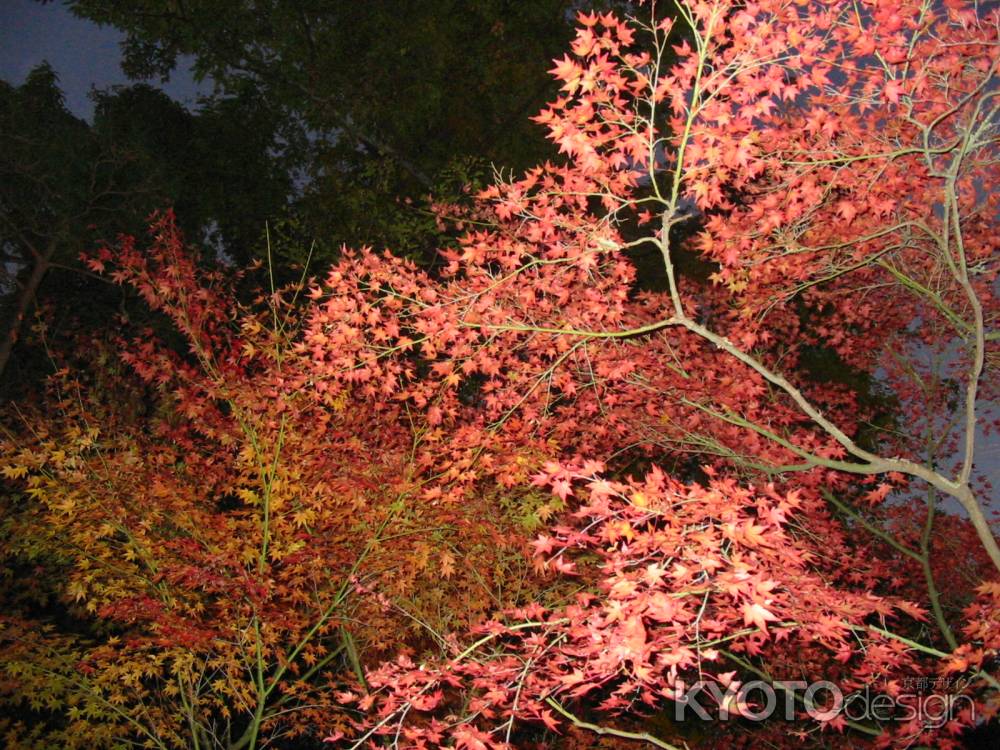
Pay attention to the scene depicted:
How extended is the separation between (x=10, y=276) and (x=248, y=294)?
155 inches

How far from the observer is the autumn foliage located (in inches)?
163

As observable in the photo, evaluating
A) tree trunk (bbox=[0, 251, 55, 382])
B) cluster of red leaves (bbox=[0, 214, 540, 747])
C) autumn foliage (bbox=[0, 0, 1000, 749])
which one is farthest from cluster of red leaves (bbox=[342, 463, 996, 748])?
tree trunk (bbox=[0, 251, 55, 382])

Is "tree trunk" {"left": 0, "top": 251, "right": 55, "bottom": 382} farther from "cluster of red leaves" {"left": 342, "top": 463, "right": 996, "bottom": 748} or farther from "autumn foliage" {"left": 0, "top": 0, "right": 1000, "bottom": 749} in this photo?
"cluster of red leaves" {"left": 342, "top": 463, "right": 996, "bottom": 748}

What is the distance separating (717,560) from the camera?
3.46 m

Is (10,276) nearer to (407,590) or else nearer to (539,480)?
(407,590)

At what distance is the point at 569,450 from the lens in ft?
29.8

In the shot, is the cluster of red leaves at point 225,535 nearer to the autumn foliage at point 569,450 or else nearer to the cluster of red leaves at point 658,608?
the autumn foliage at point 569,450

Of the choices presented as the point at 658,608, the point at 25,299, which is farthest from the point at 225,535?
the point at 25,299

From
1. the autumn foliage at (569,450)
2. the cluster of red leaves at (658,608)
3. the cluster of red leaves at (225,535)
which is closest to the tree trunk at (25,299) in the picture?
the autumn foliage at (569,450)

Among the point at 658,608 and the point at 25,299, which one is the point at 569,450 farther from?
the point at 25,299

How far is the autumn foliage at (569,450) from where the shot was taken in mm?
4145

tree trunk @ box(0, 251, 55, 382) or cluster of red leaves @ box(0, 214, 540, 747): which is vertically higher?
tree trunk @ box(0, 251, 55, 382)

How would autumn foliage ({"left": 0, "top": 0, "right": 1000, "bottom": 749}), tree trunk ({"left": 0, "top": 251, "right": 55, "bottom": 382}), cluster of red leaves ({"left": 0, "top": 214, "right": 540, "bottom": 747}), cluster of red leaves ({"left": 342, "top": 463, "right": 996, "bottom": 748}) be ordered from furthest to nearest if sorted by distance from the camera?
1. tree trunk ({"left": 0, "top": 251, "right": 55, "bottom": 382})
2. cluster of red leaves ({"left": 0, "top": 214, "right": 540, "bottom": 747})
3. autumn foliage ({"left": 0, "top": 0, "right": 1000, "bottom": 749})
4. cluster of red leaves ({"left": 342, "top": 463, "right": 996, "bottom": 748})

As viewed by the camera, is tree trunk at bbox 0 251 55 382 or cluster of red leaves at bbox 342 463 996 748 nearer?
cluster of red leaves at bbox 342 463 996 748
